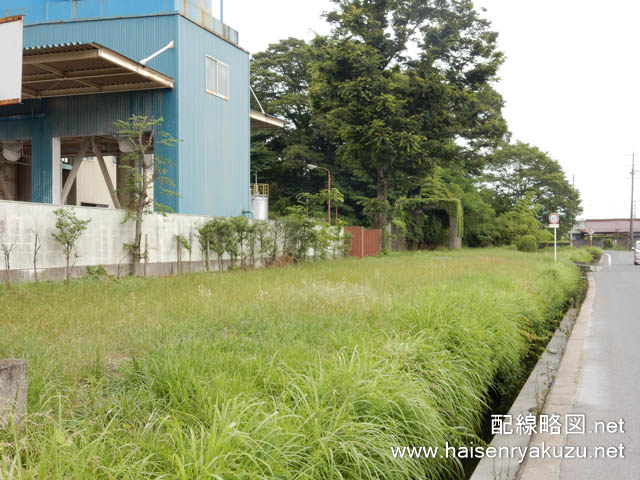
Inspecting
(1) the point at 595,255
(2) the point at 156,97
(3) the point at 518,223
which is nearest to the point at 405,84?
(2) the point at 156,97

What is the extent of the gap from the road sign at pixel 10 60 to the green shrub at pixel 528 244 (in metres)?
45.4

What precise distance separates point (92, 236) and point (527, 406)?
11.9 metres

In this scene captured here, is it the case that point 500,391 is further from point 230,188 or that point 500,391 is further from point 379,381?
point 230,188

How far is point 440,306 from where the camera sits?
6297 millimetres

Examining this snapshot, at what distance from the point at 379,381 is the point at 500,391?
8.58 feet

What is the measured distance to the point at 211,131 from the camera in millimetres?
20844

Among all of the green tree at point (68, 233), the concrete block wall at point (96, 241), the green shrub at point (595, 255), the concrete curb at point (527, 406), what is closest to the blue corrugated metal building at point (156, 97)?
the concrete block wall at point (96, 241)

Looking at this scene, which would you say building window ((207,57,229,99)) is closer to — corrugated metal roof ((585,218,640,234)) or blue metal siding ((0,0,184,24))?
blue metal siding ((0,0,184,24))

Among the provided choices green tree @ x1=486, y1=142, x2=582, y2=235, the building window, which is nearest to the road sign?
the building window

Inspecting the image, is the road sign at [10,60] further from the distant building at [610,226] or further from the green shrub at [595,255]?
the distant building at [610,226]

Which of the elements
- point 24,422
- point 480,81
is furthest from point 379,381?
point 480,81

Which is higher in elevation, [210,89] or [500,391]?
[210,89]

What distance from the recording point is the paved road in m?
3.56

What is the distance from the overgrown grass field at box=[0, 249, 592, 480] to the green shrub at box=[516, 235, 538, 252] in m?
40.9
